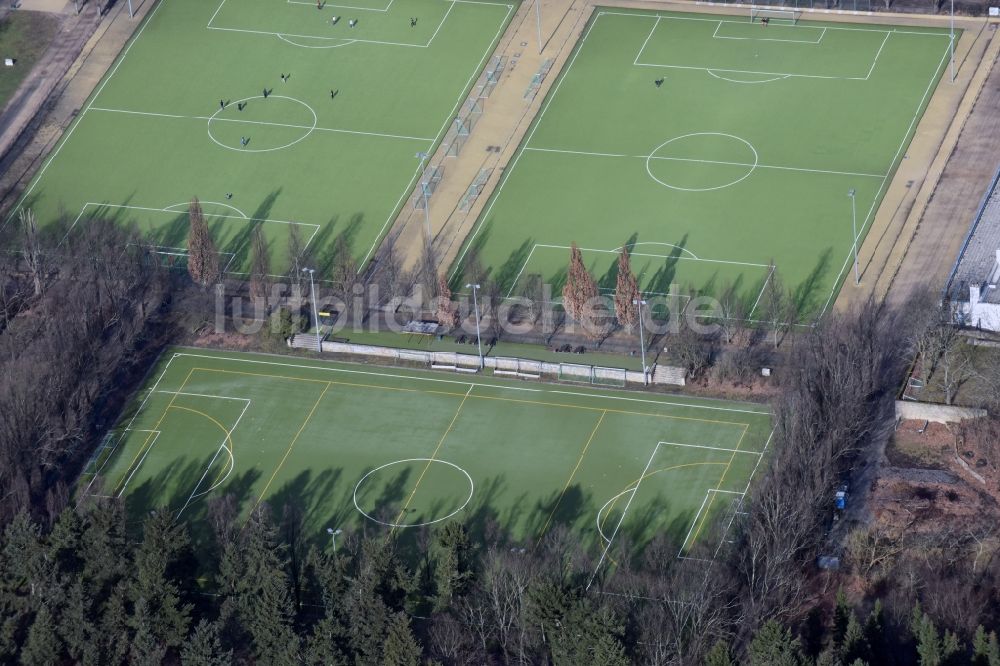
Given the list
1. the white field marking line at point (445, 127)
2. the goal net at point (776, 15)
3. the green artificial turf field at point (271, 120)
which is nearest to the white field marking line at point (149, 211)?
the green artificial turf field at point (271, 120)

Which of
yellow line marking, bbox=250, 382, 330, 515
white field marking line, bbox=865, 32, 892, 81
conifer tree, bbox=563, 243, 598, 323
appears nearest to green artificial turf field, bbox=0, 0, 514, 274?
yellow line marking, bbox=250, 382, 330, 515

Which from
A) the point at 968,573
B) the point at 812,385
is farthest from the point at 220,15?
the point at 968,573

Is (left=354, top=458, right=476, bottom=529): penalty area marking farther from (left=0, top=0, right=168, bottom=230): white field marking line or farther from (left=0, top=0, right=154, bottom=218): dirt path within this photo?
(left=0, top=0, right=154, bottom=218): dirt path

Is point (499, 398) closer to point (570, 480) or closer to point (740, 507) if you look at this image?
point (570, 480)

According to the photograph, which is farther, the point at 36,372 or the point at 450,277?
the point at 450,277

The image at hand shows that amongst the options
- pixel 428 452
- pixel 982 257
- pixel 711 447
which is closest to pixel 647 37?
pixel 982 257

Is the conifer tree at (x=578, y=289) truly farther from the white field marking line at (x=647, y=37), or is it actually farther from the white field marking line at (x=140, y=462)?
the white field marking line at (x=647, y=37)

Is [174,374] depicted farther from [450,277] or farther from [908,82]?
[908,82]
